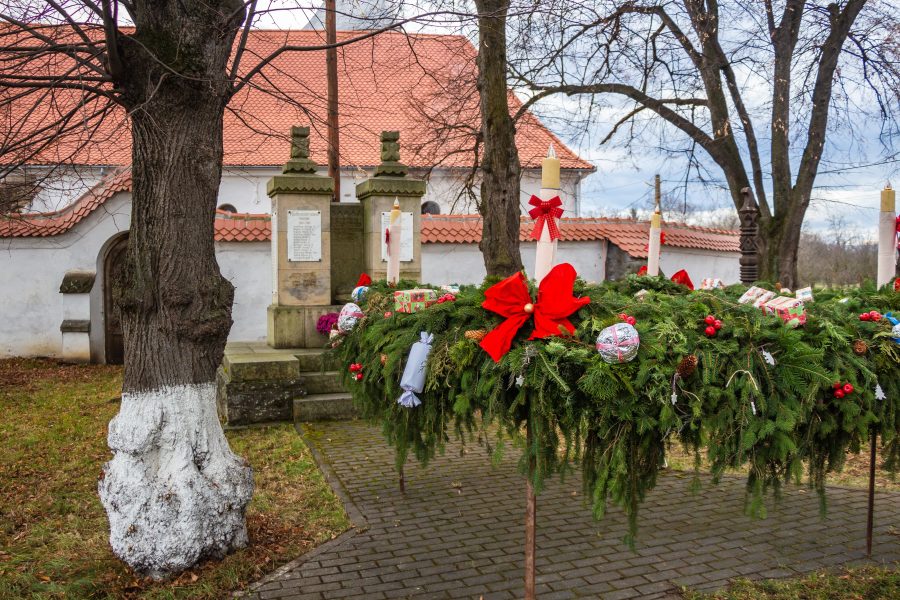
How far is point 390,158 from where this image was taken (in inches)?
471

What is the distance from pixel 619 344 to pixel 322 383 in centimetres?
700

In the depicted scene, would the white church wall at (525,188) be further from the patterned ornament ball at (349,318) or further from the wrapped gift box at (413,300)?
the wrapped gift box at (413,300)

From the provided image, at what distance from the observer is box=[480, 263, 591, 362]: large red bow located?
3.64 m

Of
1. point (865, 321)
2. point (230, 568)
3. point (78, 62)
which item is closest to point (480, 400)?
→ point (230, 568)

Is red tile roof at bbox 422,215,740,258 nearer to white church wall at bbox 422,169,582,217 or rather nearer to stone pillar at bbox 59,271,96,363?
white church wall at bbox 422,169,582,217

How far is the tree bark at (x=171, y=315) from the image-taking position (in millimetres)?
4484

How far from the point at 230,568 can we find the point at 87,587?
0.81 metres

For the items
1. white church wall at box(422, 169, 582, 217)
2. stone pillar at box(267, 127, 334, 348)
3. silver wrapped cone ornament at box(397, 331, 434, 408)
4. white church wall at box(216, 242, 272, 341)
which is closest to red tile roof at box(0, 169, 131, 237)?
white church wall at box(216, 242, 272, 341)

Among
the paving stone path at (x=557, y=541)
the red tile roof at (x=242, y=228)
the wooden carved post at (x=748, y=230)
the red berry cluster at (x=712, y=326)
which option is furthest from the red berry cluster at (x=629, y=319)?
the red tile roof at (x=242, y=228)

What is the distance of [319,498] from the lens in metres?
6.07

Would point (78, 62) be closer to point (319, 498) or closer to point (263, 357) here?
point (319, 498)

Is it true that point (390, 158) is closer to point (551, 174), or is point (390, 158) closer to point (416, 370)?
point (416, 370)

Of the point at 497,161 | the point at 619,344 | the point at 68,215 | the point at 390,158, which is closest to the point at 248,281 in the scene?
the point at 68,215

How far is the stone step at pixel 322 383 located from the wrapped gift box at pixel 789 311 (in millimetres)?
6672
